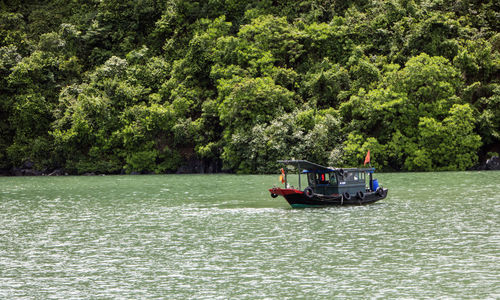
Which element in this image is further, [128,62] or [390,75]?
[128,62]

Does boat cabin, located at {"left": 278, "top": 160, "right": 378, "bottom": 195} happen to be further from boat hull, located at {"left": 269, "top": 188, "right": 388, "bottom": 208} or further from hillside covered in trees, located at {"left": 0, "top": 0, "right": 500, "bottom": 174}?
hillside covered in trees, located at {"left": 0, "top": 0, "right": 500, "bottom": 174}

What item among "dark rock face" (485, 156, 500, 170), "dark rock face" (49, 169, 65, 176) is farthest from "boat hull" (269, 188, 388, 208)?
"dark rock face" (49, 169, 65, 176)

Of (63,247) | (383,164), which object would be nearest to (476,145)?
(383,164)

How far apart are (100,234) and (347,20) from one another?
6888 centimetres

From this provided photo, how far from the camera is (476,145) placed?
79.1m

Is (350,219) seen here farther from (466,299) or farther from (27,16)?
(27,16)

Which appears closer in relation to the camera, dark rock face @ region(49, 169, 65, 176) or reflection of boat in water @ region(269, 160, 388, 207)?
reflection of boat in water @ region(269, 160, 388, 207)

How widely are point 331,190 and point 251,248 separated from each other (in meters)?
17.6

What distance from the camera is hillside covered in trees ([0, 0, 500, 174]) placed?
270 ft

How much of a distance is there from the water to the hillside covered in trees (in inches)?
1211

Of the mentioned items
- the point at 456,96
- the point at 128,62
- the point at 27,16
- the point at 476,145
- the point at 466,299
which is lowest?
the point at 466,299

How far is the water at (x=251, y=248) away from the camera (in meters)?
22.3

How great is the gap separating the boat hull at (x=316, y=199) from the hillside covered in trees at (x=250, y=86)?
1338 inches

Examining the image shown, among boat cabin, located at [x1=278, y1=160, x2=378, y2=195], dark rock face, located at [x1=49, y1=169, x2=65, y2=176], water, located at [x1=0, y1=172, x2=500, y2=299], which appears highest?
dark rock face, located at [x1=49, y1=169, x2=65, y2=176]
